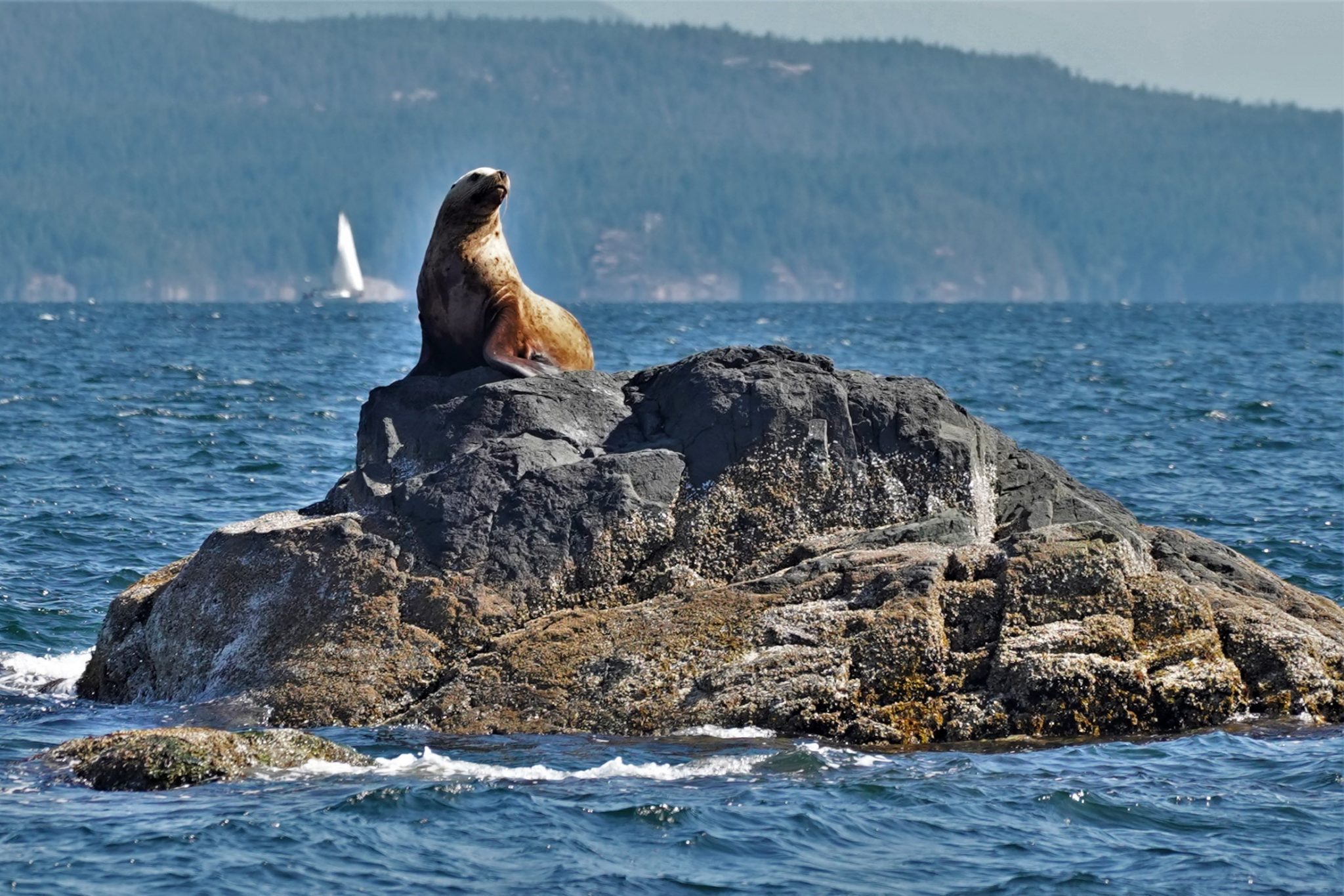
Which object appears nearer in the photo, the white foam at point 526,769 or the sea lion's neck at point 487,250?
the white foam at point 526,769

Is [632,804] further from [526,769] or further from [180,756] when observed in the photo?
[180,756]

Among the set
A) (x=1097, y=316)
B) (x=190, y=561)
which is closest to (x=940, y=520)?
(x=190, y=561)

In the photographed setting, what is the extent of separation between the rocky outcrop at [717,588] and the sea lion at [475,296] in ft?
1.62

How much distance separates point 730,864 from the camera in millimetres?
8227

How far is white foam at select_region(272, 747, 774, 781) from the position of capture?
30.6 feet

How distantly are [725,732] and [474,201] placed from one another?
4.25 meters

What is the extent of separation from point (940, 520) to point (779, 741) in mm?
1852

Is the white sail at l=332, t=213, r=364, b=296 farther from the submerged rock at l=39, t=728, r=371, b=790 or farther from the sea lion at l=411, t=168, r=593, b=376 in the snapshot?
the submerged rock at l=39, t=728, r=371, b=790

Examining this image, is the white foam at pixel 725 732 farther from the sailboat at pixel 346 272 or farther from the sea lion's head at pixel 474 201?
the sailboat at pixel 346 272

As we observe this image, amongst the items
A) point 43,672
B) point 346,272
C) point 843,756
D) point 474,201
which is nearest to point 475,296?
point 474,201

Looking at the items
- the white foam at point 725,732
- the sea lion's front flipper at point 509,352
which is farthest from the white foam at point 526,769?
the sea lion's front flipper at point 509,352

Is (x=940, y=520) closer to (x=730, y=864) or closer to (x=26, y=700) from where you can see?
(x=730, y=864)

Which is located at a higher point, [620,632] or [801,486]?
[801,486]

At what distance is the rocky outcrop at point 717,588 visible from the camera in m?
10.1
